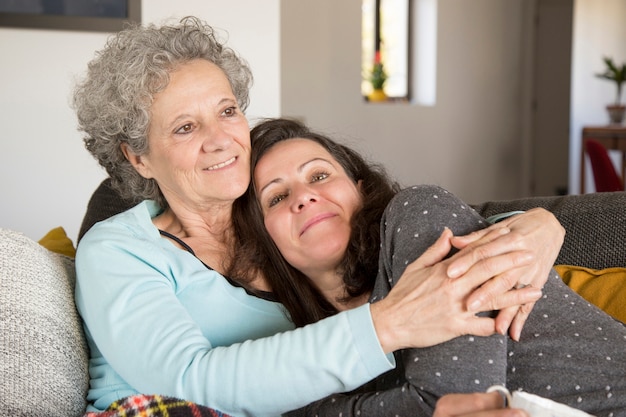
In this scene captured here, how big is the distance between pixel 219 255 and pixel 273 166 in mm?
229

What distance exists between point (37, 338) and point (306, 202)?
0.57 m

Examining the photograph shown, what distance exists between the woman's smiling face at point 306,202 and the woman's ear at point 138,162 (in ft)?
0.84

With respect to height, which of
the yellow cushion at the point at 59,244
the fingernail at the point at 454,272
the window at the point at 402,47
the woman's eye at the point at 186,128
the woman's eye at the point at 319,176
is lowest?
the yellow cushion at the point at 59,244

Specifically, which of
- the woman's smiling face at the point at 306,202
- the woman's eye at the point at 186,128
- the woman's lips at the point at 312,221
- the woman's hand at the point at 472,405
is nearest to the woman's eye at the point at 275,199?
the woman's smiling face at the point at 306,202

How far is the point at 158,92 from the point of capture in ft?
5.60

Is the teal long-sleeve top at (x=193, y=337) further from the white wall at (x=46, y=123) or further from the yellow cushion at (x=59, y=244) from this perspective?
the white wall at (x=46, y=123)

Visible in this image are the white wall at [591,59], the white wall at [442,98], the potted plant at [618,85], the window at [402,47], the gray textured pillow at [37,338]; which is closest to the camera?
the gray textured pillow at [37,338]

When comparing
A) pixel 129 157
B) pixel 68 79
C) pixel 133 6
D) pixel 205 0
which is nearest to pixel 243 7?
pixel 205 0

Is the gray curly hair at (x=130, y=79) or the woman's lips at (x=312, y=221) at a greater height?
the gray curly hair at (x=130, y=79)

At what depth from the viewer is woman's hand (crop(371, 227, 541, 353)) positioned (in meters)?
1.23

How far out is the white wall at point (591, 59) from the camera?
7234 mm

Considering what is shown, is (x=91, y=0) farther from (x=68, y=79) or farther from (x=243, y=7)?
(x=243, y=7)

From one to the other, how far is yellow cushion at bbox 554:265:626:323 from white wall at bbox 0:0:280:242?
231 centimetres

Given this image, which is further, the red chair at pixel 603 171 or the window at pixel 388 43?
the window at pixel 388 43
